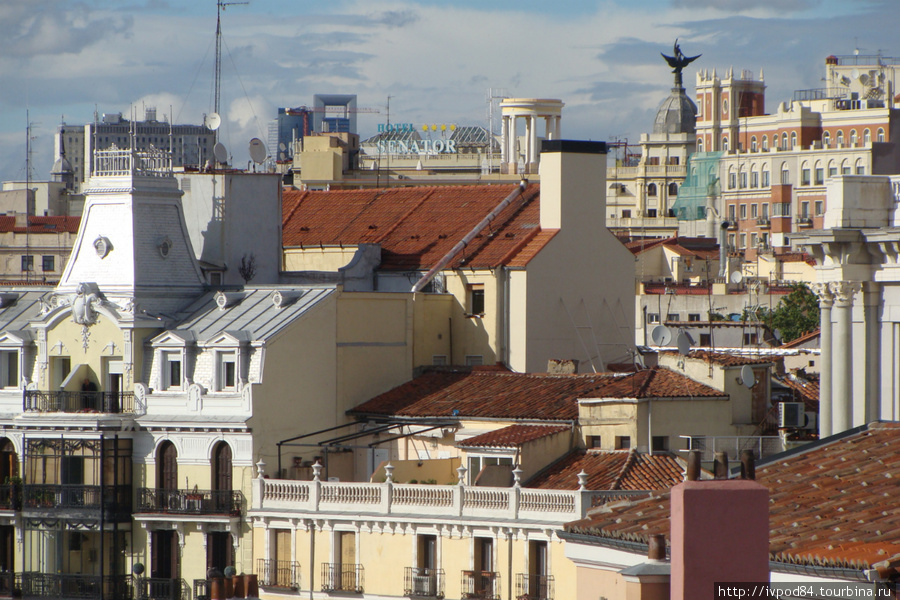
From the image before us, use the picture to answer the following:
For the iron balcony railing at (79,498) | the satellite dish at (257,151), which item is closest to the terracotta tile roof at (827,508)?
the iron balcony railing at (79,498)

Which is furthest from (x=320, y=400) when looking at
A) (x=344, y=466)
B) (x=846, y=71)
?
(x=846, y=71)

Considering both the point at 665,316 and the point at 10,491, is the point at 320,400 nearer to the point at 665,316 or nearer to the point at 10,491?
the point at 10,491

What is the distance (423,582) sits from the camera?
51250 mm

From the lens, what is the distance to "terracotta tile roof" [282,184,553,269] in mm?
65062

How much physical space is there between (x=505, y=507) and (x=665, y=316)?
63.1 m

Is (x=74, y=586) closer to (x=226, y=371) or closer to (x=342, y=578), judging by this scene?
(x=226, y=371)

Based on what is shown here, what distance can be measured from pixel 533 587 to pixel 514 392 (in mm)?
10044

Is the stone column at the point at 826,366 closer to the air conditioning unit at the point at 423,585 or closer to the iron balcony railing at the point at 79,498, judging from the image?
the air conditioning unit at the point at 423,585

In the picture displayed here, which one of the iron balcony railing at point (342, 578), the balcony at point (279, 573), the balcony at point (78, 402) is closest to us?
the iron balcony railing at point (342, 578)

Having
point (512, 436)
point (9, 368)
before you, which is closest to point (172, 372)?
point (9, 368)

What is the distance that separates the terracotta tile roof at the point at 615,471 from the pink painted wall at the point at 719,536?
29.3 metres

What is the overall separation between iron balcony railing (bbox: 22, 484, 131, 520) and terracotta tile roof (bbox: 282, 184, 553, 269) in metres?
13.6

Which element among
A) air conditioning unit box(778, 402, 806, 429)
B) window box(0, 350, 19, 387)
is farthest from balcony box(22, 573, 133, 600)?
air conditioning unit box(778, 402, 806, 429)

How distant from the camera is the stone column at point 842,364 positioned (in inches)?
1596
